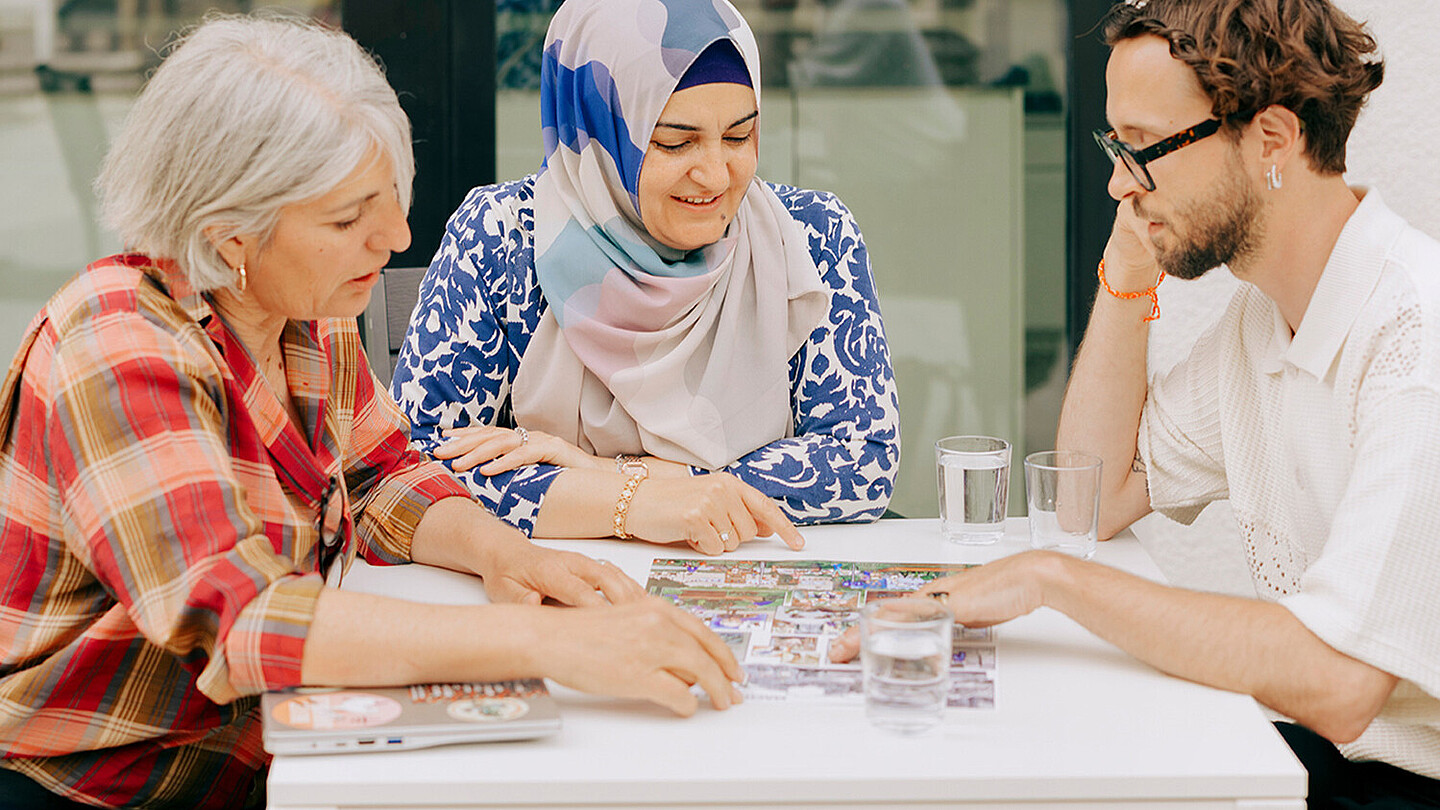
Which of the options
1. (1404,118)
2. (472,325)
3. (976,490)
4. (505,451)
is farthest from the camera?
(1404,118)

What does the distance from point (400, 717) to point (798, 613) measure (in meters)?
0.43

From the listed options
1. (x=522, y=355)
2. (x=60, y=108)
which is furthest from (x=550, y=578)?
(x=60, y=108)

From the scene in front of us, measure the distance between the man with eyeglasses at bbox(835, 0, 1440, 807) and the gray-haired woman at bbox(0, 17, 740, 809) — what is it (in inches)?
18.2

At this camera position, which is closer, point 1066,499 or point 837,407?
point 1066,499

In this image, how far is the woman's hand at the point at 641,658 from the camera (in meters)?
1.11

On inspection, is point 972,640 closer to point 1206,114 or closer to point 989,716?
point 989,716

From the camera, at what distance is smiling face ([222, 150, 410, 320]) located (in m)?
1.27

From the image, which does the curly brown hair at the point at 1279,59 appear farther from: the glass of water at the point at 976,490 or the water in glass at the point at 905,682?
the water in glass at the point at 905,682

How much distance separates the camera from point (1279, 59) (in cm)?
144

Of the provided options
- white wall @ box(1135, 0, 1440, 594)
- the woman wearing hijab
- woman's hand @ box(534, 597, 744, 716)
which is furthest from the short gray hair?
white wall @ box(1135, 0, 1440, 594)

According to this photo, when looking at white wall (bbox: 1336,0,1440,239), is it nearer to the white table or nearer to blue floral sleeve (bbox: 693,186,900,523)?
blue floral sleeve (bbox: 693,186,900,523)

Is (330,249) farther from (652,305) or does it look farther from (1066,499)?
(1066,499)

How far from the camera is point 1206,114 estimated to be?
146cm

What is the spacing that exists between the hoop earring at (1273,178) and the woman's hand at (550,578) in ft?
2.62
